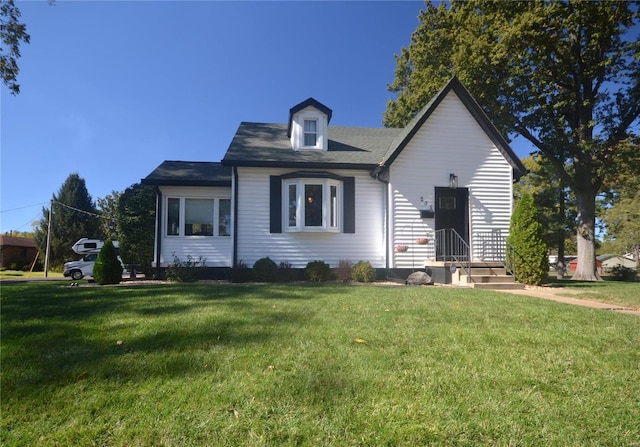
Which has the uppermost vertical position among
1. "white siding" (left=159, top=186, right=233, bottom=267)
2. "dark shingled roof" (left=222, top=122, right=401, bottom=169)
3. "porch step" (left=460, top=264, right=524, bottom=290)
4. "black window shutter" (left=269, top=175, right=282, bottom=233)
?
"dark shingled roof" (left=222, top=122, right=401, bottom=169)

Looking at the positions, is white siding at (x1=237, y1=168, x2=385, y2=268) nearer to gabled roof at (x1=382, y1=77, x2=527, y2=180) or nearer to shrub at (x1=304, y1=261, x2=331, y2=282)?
shrub at (x1=304, y1=261, x2=331, y2=282)

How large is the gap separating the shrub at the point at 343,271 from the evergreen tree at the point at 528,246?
486 cm

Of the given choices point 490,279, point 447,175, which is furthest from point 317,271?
point 447,175

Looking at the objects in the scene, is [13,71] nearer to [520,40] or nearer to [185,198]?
[185,198]

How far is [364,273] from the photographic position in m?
10.4

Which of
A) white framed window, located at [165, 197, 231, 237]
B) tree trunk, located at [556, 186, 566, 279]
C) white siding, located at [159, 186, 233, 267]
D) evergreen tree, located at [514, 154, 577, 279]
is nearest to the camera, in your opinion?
white siding, located at [159, 186, 233, 267]

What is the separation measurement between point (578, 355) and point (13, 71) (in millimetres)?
15311

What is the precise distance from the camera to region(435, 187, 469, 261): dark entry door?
37.3 feet

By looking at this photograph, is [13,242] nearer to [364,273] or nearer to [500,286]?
[364,273]

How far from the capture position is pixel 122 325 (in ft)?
13.3

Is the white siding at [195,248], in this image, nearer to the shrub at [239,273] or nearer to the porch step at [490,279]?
the shrub at [239,273]

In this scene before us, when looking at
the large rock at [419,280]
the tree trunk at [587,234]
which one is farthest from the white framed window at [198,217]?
the tree trunk at [587,234]

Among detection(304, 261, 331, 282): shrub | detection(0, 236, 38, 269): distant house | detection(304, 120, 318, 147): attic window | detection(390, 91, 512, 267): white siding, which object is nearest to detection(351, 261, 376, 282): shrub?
detection(304, 261, 331, 282): shrub

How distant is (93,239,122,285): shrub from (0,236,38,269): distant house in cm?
2861
